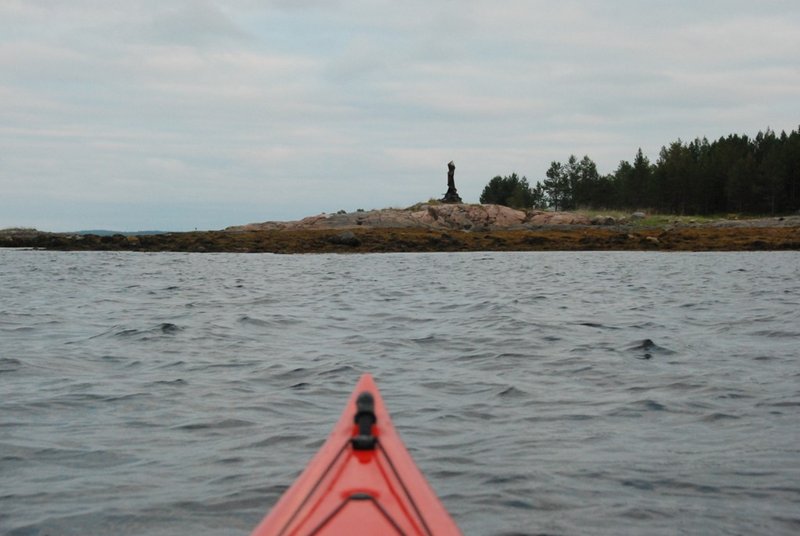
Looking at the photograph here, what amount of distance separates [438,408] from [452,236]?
50312 millimetres

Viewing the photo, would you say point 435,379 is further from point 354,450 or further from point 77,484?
point 354,450

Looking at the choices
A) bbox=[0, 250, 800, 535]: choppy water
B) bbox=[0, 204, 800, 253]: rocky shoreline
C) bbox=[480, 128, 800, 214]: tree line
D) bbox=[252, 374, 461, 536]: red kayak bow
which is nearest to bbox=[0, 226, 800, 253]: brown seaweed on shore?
bbox=[0, 204, 800, 253]: rocky shoreline

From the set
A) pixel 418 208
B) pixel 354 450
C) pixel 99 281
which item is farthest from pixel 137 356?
pixel 418 208

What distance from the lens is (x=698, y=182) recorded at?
91062 millimetres

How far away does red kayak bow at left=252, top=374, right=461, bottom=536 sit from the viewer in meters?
3.65

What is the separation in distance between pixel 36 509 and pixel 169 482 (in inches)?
41.0

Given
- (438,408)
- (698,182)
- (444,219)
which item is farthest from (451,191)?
(438,408)

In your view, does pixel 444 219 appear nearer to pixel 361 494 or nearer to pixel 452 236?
pixel 452 236

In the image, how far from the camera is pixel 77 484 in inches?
269

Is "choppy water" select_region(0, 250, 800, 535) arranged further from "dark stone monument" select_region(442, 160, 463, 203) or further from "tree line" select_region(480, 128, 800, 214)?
"tree line" select_region(480, 128, 800, 214)

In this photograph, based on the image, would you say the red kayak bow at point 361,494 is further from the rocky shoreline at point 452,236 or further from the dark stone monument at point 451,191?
the dark stone monument at point 451,191

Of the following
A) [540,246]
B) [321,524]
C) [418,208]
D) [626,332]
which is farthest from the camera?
[418,208]

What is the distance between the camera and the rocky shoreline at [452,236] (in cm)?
5500

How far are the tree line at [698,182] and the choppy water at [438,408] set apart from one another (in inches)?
2795
